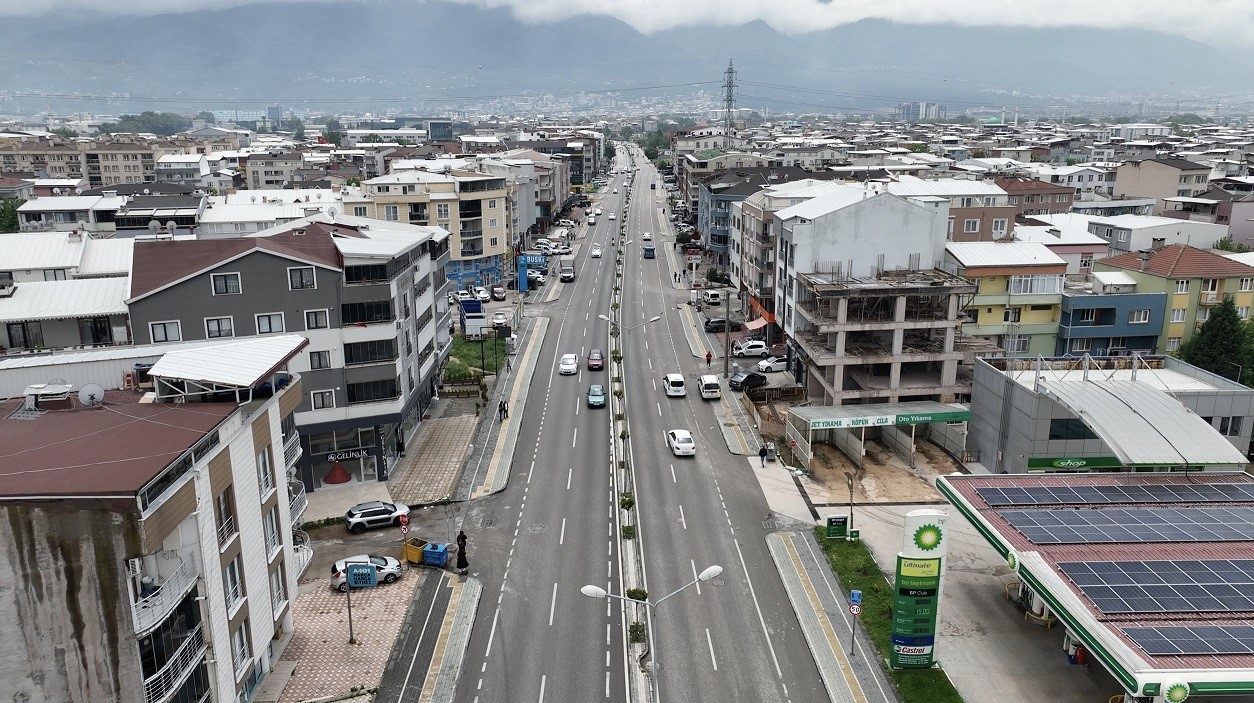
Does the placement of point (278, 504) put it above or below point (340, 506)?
above

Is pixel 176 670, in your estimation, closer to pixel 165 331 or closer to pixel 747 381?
pixel 165 331

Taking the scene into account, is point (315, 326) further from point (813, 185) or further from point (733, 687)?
point (813, 185)

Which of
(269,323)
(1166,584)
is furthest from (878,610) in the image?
(269,323)

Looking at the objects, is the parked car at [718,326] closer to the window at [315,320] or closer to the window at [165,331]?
the window at [315,320]

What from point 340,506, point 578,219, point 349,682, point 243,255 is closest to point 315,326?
point 243,255

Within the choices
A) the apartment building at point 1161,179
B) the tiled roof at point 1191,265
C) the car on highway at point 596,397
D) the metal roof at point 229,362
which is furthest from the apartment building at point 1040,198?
the metal roof at point 229,362

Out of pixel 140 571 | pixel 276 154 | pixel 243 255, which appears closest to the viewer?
pixel 140 571
